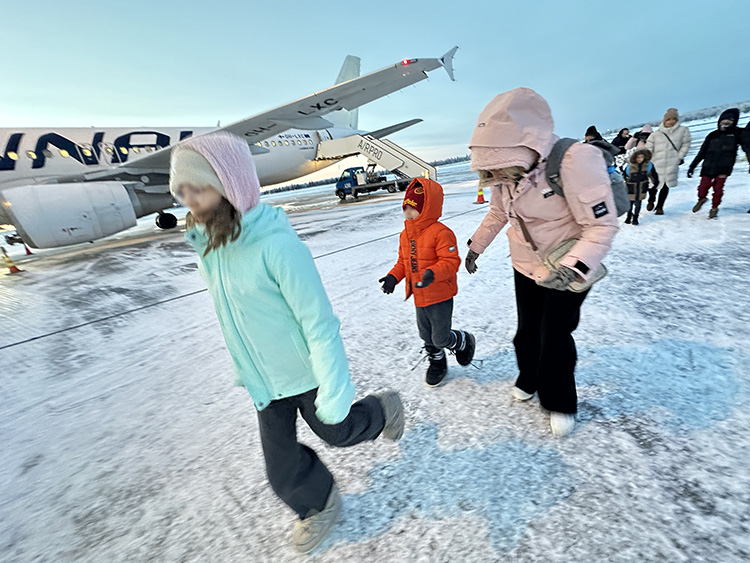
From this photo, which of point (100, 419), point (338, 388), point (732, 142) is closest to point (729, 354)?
point (338, 388)

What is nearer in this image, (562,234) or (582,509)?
(582,509)

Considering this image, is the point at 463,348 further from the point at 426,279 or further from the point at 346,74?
the point at 346,74

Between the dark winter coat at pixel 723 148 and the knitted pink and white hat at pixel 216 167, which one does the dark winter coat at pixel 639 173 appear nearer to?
the dark winter coat at pixel 723 148

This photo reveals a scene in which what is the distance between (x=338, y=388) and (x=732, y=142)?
7.25 metres

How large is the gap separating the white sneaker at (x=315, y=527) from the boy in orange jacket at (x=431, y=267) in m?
1.02

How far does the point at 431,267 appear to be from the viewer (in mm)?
2033

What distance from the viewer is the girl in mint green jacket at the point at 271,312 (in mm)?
1128

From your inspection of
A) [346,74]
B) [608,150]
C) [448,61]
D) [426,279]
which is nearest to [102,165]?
[448,61]

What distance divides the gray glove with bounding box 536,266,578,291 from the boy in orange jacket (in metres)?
0.61

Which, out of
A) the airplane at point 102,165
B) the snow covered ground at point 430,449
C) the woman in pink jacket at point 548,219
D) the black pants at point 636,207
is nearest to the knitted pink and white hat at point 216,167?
the woman in pink jacket at point 548,219

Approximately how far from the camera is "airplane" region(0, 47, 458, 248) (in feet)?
24.0

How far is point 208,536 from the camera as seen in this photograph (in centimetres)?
138

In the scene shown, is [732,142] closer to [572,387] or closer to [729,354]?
[729,354]

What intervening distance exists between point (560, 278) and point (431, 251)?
839 mm
